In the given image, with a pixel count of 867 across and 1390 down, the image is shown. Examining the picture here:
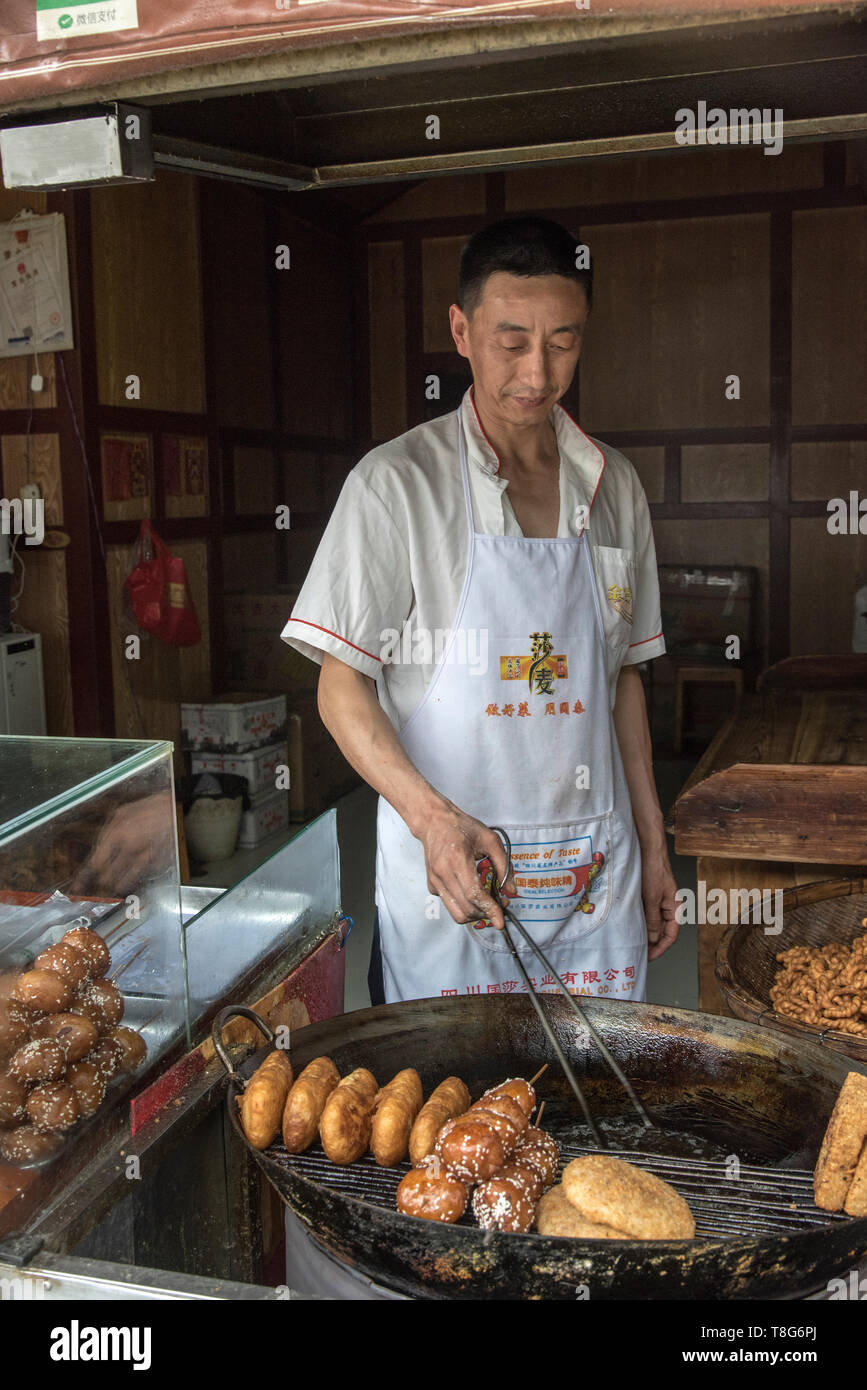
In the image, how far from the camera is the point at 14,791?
1.47 meters

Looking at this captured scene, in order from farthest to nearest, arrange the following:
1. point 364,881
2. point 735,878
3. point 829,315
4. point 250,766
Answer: point 829,315 → point 250,766 → point 364,881 → point 735,878

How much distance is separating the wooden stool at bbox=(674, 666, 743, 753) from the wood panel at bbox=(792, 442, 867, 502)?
1.50m

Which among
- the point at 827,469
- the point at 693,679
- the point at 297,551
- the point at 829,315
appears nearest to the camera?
the point at 693,679

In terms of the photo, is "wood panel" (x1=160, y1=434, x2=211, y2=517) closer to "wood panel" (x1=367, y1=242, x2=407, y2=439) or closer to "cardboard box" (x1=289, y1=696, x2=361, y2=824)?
"cardboard box" (x1=289, y1=696, x2=361, y2=824)

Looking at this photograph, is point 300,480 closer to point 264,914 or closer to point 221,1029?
point 264,914

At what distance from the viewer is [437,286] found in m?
9.03

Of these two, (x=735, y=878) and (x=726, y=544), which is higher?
(x=726, y=544)

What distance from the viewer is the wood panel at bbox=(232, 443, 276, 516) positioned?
25.0 ft

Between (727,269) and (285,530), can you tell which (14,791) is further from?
(727,269)

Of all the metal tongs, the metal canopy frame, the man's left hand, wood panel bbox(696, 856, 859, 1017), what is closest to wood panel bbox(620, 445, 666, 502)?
wood panel bbox(696, 856, 859, 1017)

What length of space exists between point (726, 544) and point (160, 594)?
14.9 ft

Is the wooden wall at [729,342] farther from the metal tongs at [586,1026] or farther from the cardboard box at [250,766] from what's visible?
the metal tongs at [586,1026]

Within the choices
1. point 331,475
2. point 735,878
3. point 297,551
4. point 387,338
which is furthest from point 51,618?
point 387,338
